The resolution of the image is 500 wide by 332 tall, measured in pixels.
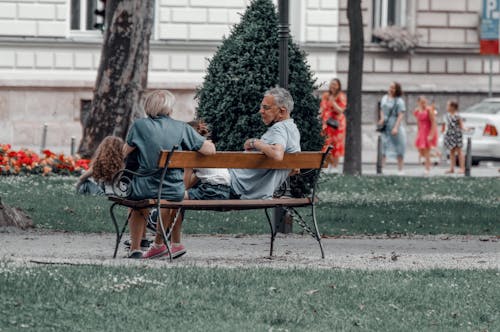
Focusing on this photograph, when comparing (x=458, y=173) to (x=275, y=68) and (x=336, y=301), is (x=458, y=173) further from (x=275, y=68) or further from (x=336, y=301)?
(x=336, y=301)

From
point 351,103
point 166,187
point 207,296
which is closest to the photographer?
point 207,296

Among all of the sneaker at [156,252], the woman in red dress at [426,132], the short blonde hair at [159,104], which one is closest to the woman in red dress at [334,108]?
the woman in red dress at [426,132]

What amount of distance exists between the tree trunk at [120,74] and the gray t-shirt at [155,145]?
10.3m

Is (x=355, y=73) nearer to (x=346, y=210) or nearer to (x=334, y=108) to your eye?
(x=334, y=108)

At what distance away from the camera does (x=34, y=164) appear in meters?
20.2

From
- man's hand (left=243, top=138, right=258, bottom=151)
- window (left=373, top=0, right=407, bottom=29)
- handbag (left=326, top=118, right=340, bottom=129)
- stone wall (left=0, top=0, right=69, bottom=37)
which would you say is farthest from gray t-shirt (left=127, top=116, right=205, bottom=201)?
window (left=373, top=0, right=407, bottom=29)

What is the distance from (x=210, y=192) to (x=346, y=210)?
5155 mm

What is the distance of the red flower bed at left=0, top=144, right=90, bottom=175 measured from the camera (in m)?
19.9

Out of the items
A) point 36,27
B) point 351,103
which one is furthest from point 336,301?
point 36,27

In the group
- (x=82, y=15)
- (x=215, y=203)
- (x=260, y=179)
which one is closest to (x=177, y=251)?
(x=215, y=203)

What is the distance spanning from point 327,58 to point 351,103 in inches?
379

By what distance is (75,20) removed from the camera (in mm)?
31594

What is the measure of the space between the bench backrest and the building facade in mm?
18476

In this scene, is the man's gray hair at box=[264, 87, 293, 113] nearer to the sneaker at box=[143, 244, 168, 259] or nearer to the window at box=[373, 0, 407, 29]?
the sneaker at box=[143, 244, 168, 259]
